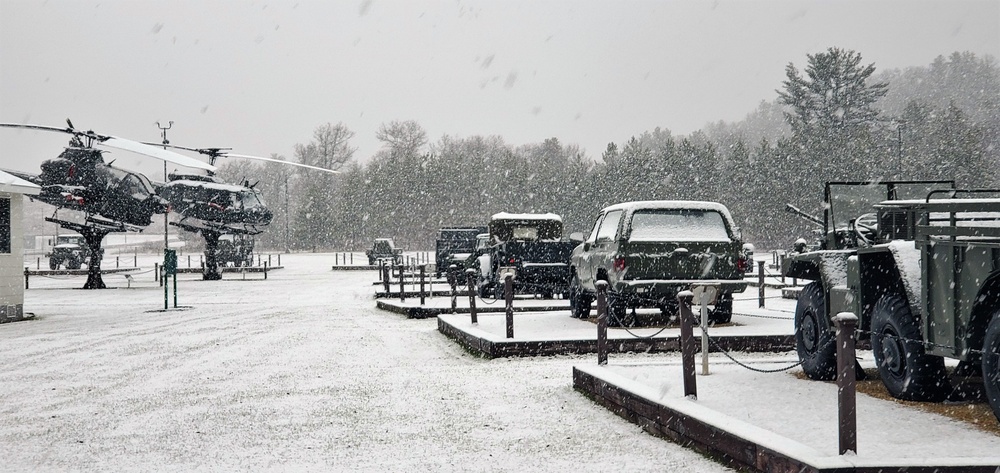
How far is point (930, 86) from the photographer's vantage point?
116625mm

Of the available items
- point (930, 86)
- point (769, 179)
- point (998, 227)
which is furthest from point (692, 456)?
point (930, 86)

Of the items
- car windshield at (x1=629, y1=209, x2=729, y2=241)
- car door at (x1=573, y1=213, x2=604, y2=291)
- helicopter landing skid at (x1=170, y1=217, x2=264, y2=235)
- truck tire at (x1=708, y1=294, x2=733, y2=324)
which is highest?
helicopter landing skid at (x1=170, y1=217, x2=264, y2=235)

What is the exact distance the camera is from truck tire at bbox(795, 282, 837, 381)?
8617 mm

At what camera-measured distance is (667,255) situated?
13961 mm

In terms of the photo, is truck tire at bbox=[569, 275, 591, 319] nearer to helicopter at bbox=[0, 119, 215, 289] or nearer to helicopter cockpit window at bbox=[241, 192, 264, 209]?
helicopter at bbox=[0, 119, 215, 289]

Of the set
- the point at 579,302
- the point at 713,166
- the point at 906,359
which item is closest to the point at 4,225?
the point at 579,302

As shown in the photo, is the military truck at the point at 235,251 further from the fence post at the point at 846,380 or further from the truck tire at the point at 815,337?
the fence post at the point at 846,380

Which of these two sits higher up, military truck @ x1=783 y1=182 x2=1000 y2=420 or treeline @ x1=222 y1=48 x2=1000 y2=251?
treeline @ x1=222 y1=48 x2=1000 y2=251

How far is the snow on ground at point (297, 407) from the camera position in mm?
6742

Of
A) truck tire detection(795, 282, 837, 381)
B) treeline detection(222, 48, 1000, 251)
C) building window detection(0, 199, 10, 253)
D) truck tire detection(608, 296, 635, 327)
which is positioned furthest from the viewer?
treeline detection(222, 48, 1000, 251)

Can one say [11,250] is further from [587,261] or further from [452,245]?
[452,245]

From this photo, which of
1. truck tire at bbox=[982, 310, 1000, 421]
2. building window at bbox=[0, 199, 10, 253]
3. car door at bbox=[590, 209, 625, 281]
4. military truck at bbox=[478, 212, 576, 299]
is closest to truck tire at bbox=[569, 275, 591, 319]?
car door at bbox=[590, 209, 625, 281]

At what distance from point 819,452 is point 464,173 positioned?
102m

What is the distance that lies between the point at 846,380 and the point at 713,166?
8371 centimetres
